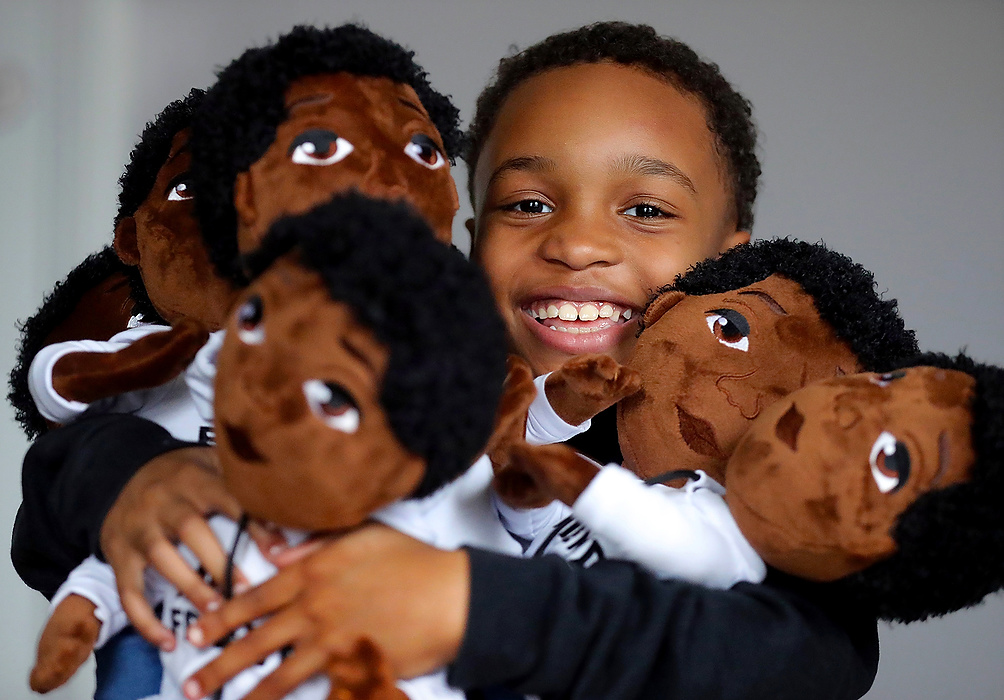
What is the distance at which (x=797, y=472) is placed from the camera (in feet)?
1.78

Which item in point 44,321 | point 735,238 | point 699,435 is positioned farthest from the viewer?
point 735,238

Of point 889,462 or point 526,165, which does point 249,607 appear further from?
point 526,165

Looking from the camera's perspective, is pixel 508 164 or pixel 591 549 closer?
pixel 591 549

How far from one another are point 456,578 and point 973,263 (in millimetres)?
1272

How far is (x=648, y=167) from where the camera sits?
36.5 inches

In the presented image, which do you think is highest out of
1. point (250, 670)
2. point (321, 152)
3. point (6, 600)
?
point (321, 152)

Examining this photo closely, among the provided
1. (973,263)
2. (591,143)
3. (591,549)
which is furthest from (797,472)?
(973,263)

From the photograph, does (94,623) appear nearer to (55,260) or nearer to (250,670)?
(250,670)

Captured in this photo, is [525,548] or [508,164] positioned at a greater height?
[508,164]

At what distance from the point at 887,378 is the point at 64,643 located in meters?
0.49

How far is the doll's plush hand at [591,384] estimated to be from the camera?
702 mm

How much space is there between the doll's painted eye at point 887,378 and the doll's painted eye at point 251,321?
0.35 m

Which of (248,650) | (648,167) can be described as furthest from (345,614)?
(648,167)

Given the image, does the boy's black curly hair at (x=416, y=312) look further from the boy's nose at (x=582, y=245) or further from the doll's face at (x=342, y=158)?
the boy's nose at (x=582, y=245)
